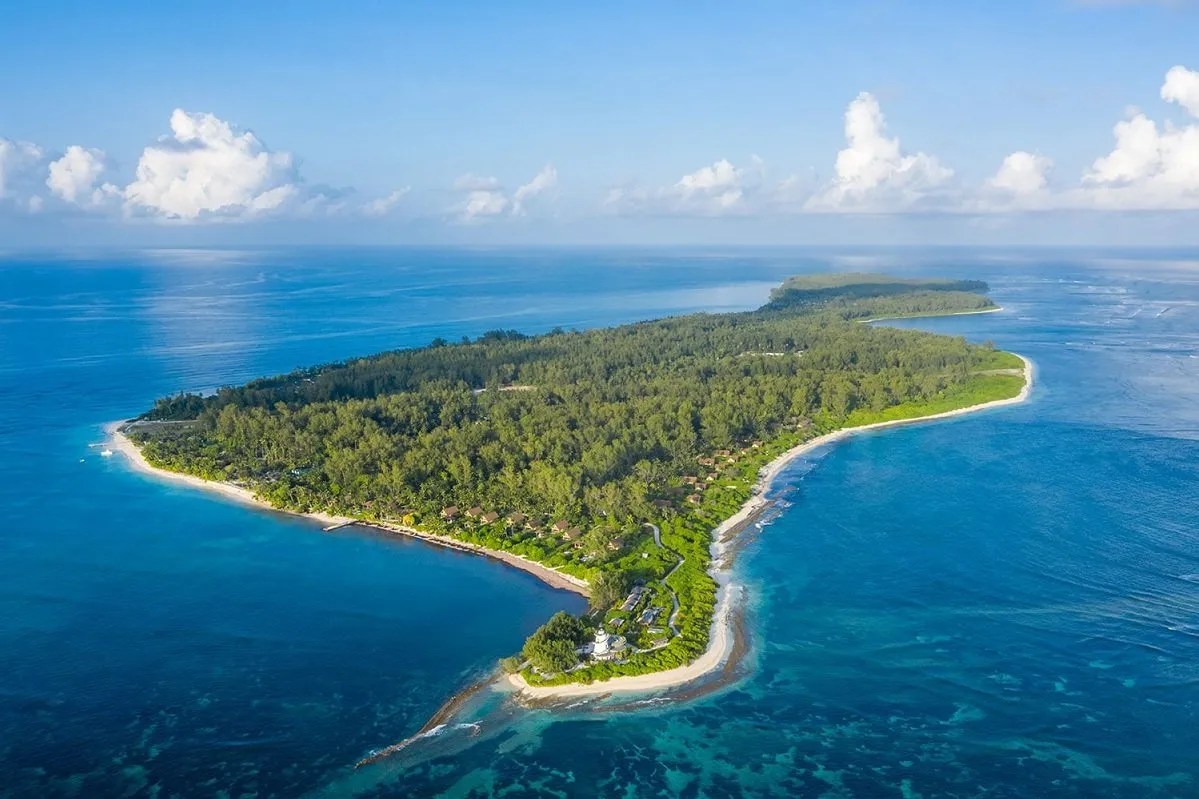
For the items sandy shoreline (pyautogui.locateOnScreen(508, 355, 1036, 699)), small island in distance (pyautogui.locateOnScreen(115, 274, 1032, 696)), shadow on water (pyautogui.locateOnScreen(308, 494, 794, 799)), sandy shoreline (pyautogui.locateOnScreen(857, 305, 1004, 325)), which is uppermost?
sandy shoreline (pyautogui.locateOnScreen(857, 305, 1004, 325))

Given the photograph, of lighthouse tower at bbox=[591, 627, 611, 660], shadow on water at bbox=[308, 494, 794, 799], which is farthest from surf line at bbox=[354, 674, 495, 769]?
lighthouse tower at bbox=[591, 627, 611, 660]

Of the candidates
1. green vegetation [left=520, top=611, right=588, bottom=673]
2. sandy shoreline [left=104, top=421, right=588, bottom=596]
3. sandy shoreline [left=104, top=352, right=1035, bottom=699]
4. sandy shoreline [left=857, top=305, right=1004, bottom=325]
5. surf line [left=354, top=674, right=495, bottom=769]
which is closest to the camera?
surf line [left=354, top=674, right=495, bottom=769]

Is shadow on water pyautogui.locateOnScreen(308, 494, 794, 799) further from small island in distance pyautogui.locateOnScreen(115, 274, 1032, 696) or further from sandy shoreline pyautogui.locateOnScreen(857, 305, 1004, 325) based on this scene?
sandy shoreline pyautogui.locateOnScreen(857, 305, 1004, 325)

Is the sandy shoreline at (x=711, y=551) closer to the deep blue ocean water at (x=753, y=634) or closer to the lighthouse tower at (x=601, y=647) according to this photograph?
the deep blue ocean water at (x=753, y=634)

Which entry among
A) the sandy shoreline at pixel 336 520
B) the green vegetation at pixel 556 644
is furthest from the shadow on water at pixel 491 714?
the sandy shoreline at pixel 336 520

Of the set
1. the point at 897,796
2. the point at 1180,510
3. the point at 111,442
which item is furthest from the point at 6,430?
the point at 1180,510

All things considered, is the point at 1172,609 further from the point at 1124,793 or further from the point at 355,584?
the point at 355,584
